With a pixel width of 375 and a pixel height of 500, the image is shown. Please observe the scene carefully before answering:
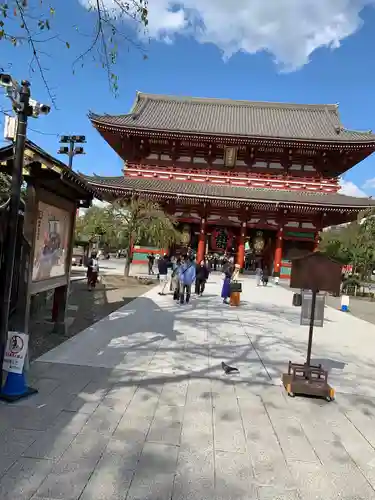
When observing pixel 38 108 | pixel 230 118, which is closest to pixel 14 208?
pixel 38 108

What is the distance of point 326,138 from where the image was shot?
2567cm

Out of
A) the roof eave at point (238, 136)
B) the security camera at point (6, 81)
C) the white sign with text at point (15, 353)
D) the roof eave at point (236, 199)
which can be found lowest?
the white sign with text at point (15, 353)

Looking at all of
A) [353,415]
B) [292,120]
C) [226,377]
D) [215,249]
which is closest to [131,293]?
[226,377]

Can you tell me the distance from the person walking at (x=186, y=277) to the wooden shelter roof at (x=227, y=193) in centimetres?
1225

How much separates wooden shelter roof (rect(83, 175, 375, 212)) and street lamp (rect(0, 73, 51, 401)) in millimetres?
19527

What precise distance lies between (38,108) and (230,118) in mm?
29139

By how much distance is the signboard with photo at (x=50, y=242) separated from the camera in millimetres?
5754

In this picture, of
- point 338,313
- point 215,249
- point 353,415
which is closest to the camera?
point 353,415

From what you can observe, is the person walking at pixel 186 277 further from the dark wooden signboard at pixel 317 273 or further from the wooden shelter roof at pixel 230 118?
the wooden shelter roof at pixel 230 118

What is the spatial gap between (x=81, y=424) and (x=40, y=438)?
1.44 ft

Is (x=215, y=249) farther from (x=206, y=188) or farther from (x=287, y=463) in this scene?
(x=287, y=463)

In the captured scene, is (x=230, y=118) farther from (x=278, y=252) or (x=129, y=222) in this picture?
(x=129, y=222)

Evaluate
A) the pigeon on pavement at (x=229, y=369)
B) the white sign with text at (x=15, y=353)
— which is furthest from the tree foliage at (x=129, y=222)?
the white sign with text at (x=15, y=353)

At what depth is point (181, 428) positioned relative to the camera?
3.84m
